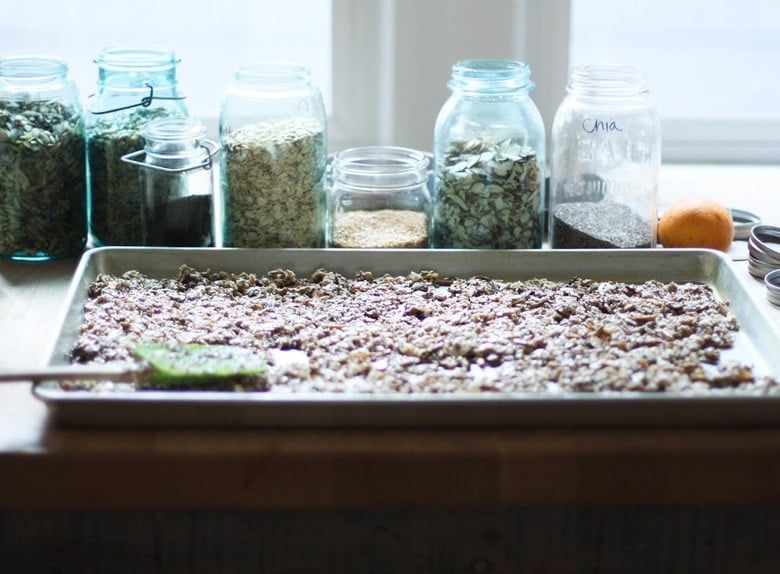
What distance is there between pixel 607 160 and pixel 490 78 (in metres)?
0.20

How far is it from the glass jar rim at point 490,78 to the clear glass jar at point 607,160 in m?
0.08

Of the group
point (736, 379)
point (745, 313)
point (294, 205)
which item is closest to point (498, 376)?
point (736, 379)

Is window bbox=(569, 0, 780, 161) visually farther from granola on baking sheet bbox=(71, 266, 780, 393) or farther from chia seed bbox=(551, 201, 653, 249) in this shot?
granola on baking sheet bbox=(71, 266, 780, 393)

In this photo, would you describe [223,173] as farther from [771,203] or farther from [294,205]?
[771,203]

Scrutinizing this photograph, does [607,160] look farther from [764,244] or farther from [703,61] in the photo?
[703,61]

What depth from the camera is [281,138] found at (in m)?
1.64

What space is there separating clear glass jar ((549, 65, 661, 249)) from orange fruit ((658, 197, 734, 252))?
5cm

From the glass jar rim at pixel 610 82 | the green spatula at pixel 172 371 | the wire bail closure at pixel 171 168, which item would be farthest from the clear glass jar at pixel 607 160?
the green spatula at pixel 172 371

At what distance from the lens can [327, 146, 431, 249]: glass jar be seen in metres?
1.69

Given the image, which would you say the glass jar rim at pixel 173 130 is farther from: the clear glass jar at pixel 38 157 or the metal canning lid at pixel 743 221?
the metal canning lid at pixel 743 221

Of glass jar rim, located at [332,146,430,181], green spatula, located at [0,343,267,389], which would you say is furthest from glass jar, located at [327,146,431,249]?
green spatula, located at [0,343,267,389]

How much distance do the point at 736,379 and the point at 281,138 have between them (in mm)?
696

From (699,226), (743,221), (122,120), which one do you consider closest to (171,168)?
(122,120)

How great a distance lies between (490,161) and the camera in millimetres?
1650
